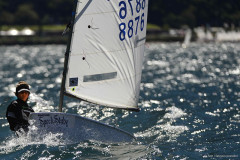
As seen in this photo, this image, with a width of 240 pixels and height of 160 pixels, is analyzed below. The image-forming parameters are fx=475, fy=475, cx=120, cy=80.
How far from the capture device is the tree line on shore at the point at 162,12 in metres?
139

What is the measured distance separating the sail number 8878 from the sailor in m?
2.77

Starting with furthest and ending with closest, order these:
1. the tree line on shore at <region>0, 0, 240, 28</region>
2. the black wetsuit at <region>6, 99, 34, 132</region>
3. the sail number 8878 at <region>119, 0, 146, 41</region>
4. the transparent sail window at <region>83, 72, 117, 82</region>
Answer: the tree line on shore at <region>0, 0, 240, 28</region>, the sail number 8878 at <region>119, 0, 146, 41</region>, the transparent sail window at <region>83, 72, 117, 82</region>, the black wetsuit at <region>6, 99, 34, 132</region>

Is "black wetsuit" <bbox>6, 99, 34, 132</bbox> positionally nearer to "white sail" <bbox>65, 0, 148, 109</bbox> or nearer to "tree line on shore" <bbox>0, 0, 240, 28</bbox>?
"white sail" <bbox>65, 0, 148, 109</bbox>

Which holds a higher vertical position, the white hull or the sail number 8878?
the sail number 8878

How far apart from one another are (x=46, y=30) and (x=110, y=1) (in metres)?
113

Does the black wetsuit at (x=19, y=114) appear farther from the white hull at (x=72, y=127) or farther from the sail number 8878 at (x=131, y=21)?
the sail number 8878 at (x=131, y=21)

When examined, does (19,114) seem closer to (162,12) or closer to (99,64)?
(99,64)

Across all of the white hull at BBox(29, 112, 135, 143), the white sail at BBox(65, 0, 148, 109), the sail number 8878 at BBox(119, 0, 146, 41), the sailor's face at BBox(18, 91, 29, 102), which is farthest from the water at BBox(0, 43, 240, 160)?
the sail number 8878 at BBox(119, 0, 146, 41)

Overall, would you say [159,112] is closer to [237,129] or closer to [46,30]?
[237,129]

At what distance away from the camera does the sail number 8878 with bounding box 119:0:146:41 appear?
1185cm

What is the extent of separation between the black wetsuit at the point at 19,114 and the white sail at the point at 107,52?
1118 mm

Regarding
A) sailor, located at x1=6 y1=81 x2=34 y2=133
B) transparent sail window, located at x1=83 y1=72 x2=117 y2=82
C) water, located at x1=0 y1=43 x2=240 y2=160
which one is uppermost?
transparent sail window, located at x1=83 y1=72 x2=117 y2=82

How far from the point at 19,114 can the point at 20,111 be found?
8 centimetres

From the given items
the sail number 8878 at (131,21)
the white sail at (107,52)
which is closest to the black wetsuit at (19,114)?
the white sail at (107,52)
